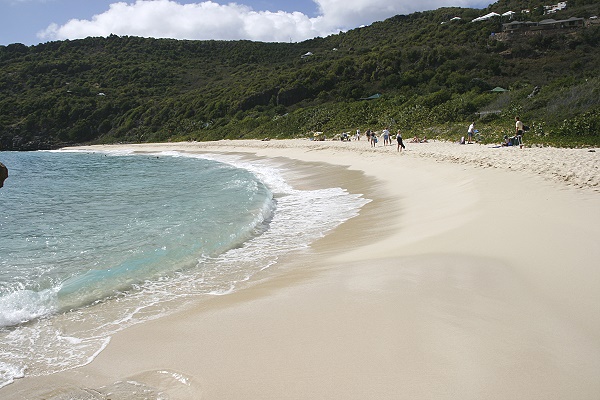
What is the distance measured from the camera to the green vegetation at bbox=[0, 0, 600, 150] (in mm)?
26422

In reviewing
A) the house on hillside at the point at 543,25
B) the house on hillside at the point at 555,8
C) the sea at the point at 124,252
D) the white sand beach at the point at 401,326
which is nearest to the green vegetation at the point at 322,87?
the house on hillside at the point at 555,8

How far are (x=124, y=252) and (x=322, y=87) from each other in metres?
47.0

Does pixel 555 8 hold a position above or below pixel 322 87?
above

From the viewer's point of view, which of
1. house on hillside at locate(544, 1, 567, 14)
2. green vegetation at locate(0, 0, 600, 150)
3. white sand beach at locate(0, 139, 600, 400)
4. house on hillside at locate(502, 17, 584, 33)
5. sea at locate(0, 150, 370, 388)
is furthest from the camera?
house on hillside at locate(544, 1, 567, 14)

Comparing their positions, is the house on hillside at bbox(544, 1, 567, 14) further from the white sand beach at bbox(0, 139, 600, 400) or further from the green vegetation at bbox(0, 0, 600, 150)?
the white sand beach at bbox(0, 139, 600, 400)

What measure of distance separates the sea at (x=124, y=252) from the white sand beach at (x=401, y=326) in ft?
1.60

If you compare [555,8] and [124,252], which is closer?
[124,252]

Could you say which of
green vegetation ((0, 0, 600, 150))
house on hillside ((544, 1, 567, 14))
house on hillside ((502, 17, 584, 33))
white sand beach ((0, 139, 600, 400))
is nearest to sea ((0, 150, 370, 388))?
white sand beach ((0, 139, 600, 400))

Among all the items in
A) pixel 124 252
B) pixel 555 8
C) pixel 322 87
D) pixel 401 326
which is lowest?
pixel 124 252

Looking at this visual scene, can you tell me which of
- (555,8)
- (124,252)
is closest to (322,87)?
(555,8)

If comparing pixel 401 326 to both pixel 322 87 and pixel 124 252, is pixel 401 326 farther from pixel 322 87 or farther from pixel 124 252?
pixel 322 87

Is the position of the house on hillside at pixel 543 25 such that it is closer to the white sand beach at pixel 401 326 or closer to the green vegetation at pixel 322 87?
the green vegetation at pixel 322 87

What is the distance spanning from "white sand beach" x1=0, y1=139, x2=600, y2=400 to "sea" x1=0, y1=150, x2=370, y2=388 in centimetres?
49

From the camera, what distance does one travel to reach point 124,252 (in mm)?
8078
